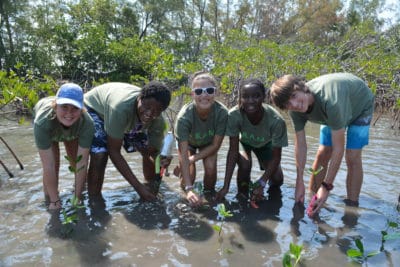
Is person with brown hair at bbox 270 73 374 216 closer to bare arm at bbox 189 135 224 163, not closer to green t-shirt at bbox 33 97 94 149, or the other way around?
bare arm at bbox 189 135 224 163

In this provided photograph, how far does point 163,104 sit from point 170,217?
1.00m

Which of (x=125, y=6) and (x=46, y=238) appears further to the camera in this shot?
(x=125, y=6)

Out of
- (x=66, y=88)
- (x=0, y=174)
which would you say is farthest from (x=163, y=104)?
(x=0, y=174)

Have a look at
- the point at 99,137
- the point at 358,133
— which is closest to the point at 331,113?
the point at 358,133

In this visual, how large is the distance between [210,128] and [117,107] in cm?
96

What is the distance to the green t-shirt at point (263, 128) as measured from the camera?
3.49 metres

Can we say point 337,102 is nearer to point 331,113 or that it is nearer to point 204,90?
point 331,113

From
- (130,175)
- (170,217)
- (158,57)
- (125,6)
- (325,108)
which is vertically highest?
(125,6)

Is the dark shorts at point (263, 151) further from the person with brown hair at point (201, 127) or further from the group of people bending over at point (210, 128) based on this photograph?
the person with brown hair at point (201, 127)

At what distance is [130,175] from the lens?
3.47 metres

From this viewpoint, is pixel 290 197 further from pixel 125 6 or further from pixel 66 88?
pixel 125 6

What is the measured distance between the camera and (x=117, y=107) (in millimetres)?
3238

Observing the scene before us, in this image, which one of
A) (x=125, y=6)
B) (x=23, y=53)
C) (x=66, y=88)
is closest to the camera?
(x=66, y=88)

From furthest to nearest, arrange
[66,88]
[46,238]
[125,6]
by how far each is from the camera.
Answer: [125,6]
[66,88]
[46,238]
